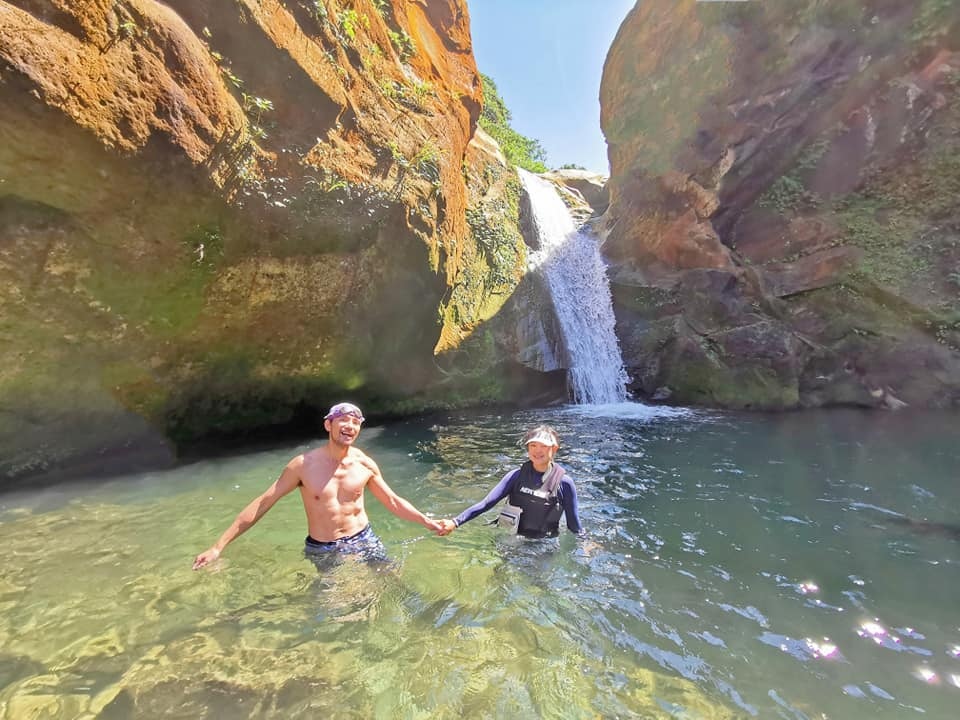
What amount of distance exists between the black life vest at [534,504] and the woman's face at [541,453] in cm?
9

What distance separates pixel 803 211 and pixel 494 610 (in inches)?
655

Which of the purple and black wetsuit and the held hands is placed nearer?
the held hands

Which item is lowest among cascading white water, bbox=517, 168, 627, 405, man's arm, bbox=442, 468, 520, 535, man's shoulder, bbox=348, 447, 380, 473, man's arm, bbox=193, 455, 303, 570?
man's arm, bbox=442, 468, 520, 535

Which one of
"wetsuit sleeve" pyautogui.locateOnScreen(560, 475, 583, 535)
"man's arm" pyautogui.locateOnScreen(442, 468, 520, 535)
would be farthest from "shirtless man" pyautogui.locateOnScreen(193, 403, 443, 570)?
"wetsuit sleeve" pyautogui.locateOnScreen(560, 475, 583, 535)

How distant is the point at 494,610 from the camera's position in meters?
3.67

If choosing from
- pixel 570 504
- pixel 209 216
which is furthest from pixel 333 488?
pixel 209 216

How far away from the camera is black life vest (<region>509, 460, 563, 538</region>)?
14.6 feet

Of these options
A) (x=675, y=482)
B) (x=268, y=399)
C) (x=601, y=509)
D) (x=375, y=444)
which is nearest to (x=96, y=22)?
(x=268, y=399)

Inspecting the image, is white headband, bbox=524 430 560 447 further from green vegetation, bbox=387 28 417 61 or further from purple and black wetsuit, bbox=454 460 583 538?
green vegetation, bbox=387 28 417 61

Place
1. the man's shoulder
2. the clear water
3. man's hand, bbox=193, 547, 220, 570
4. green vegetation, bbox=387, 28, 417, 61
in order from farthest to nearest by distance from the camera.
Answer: green vegetation, bbox=387, 28, 417, 61
the man's shoulder
man's hand, bbox=193, 547, 220, 570
the clear water

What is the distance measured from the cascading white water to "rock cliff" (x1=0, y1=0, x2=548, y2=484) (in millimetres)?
5754

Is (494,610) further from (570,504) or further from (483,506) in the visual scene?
(570,504)

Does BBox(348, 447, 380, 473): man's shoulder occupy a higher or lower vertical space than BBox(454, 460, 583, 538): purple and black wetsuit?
higher

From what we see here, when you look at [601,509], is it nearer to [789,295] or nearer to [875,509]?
[875,509]
